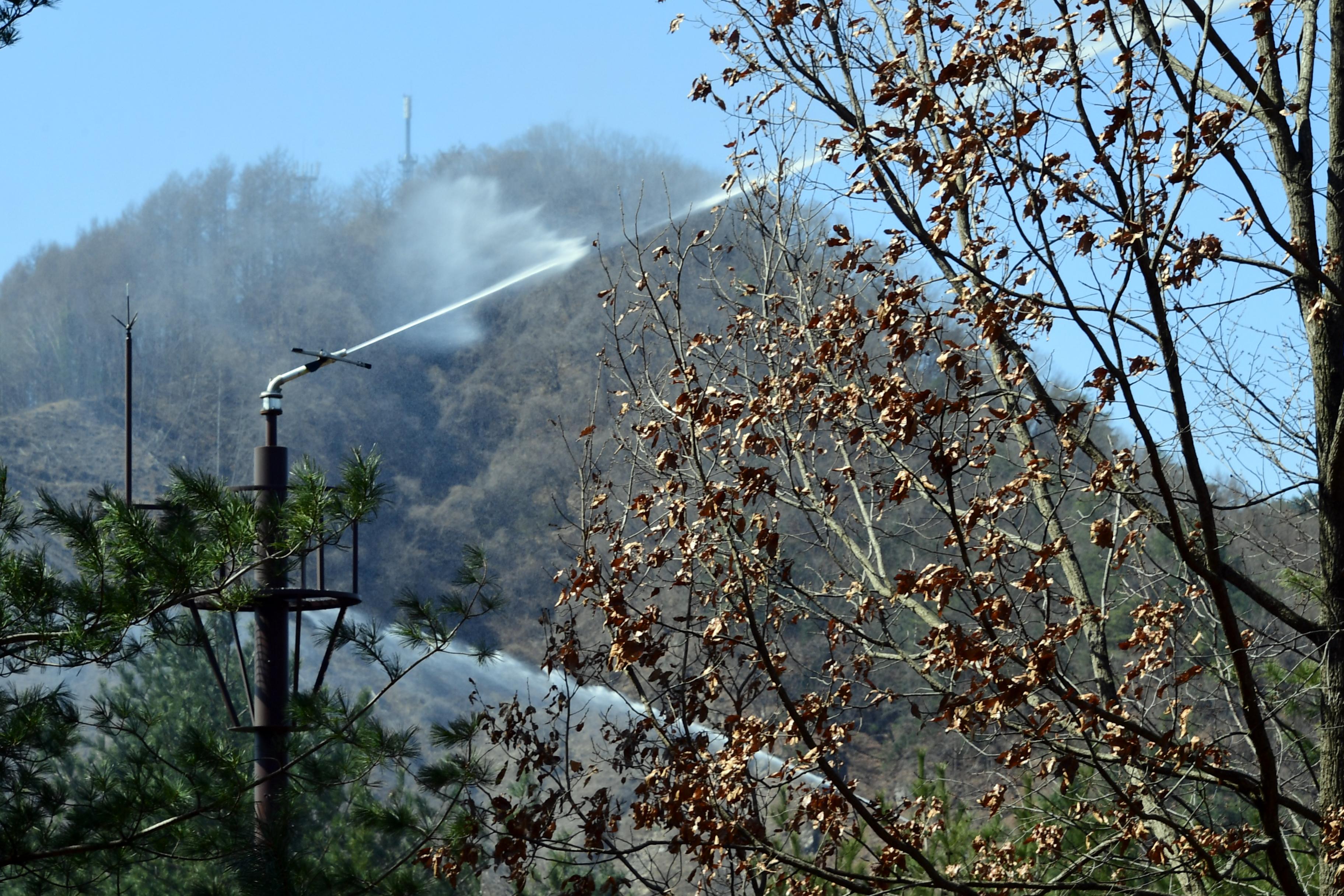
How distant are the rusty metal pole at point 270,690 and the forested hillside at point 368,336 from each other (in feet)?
117

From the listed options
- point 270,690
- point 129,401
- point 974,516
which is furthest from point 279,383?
point 974,516

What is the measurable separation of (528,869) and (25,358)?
176 feet

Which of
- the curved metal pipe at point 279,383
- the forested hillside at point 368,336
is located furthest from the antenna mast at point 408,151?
the curved metal pipe at point 279,383

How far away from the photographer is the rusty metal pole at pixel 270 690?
6703 mm

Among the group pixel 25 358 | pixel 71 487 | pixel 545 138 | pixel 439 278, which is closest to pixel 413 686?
pixel 71 487

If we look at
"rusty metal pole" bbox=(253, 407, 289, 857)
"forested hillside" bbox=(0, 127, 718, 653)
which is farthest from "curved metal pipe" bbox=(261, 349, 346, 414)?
"forested hillside" bbox=(0, 127, 718, 653)

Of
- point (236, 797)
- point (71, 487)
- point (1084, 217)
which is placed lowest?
point (236, 797)

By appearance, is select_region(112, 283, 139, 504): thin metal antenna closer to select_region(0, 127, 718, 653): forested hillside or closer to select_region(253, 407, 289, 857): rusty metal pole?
select_region(253, 407, 289, 857): rusty metal pole

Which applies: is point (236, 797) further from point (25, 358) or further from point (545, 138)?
point (545, 138)

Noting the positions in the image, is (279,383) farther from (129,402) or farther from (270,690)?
(270,690)

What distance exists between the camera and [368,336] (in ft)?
209

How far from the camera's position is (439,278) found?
65062 millimetres

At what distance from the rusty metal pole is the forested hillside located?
3555 centimetres

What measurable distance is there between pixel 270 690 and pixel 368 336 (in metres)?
58.4
